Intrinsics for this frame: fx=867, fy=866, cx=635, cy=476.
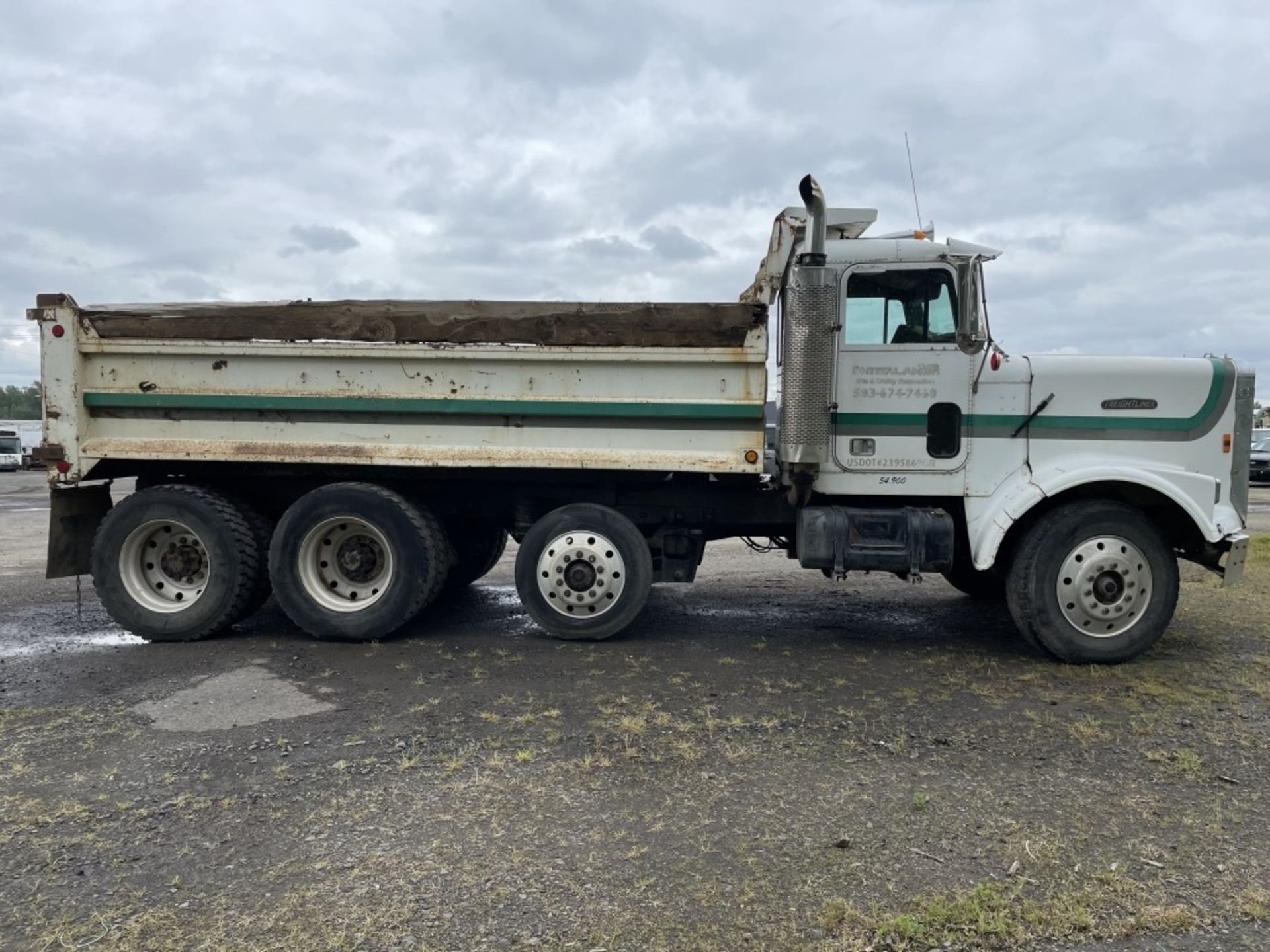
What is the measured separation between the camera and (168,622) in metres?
6.03

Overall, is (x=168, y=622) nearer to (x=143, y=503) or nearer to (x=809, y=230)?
(x=143, y=503)

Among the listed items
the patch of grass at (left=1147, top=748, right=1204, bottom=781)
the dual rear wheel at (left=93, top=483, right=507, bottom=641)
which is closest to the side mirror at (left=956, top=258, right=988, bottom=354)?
the patch of grass at (left=1147, top=748, right=1204, bottom=781)

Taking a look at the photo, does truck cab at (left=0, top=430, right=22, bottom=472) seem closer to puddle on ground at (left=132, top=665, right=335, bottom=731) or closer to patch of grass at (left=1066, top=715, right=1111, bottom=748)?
puddle on ground at (left=132, top=665, right=335, bottom=731)

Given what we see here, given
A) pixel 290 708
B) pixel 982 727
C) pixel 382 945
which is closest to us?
pixel 382 945

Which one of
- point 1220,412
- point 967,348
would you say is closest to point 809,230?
point 967,348

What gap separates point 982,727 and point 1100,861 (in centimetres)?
133

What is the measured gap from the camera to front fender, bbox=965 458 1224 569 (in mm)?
5312

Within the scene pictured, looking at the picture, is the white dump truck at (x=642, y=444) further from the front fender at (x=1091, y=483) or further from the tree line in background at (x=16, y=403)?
the tree line in background at (x=16, y=403)

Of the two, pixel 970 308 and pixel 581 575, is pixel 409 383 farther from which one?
pixel 970 308

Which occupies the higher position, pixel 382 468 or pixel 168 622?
pixel 382 468

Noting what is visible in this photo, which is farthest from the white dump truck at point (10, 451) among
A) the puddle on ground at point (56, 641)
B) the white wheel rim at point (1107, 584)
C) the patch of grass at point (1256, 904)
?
the patch of grass at point (1256, 904)

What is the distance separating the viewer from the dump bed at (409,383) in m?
5.66

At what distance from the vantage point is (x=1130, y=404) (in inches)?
215

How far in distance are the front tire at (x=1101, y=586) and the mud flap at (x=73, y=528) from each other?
6.50 meters
